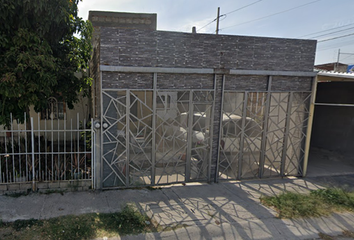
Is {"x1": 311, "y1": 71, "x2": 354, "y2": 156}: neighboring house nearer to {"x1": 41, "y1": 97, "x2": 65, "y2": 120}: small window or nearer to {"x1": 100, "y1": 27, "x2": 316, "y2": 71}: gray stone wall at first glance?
{"x1": 100, "y1": 27, "x2": 316, "y2": 71}: gray stone wall

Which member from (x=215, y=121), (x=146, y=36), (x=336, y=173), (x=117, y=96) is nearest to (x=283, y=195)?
(x=215, y=121)

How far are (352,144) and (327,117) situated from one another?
1.48 meters

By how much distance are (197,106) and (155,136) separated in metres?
1.26

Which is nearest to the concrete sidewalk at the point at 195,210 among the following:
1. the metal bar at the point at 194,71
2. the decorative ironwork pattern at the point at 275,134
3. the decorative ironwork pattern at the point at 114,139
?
the decorative ironwork pattern at the point at 114,139

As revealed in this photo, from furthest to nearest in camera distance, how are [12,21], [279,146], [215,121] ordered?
[279,146] < [215,121] < [12,21]

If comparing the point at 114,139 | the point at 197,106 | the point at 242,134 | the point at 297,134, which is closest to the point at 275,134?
the point at 297,134

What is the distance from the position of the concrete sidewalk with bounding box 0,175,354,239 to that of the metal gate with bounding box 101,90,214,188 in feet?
1.29

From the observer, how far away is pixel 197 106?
5.60 m

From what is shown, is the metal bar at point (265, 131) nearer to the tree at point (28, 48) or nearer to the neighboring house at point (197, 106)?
the neighboring house at point (197, 106)

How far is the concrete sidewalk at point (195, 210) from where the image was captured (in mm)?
3908

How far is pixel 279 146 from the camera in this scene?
6379 millimetres

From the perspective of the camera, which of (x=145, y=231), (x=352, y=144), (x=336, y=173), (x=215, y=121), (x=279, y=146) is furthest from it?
(x=352, y=144)

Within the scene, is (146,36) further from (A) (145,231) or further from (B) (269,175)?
(B) (269,175)

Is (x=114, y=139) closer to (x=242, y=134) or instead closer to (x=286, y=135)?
(x=242, y=134)
